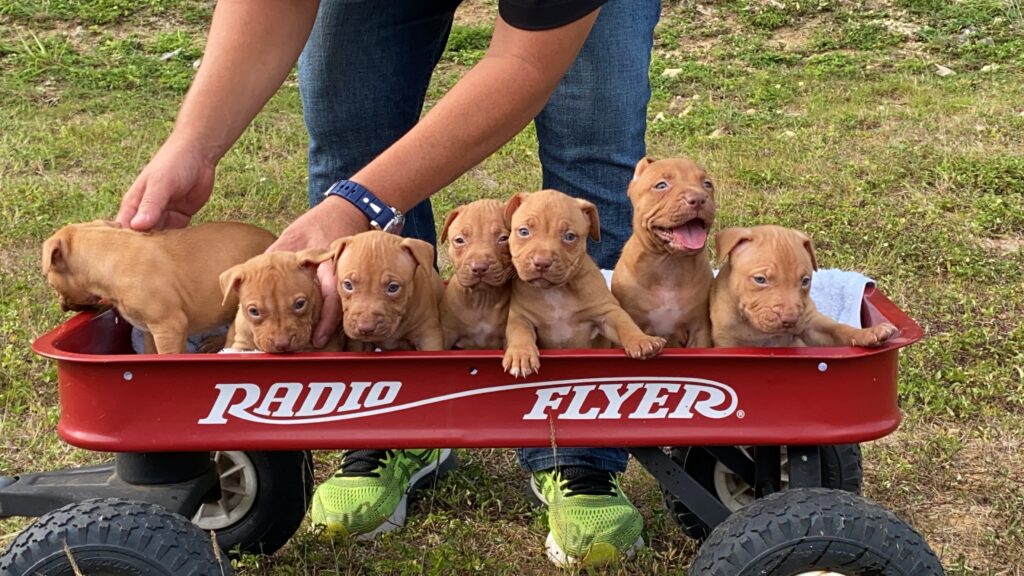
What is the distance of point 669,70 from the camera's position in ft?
29.4

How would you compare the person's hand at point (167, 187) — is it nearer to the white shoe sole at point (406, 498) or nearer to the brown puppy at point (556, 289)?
the brown puppy at point (556, 289)

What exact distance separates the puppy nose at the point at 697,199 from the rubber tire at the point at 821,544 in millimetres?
726

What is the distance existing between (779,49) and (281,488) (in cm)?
733

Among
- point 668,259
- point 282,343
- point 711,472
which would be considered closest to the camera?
point 282,343

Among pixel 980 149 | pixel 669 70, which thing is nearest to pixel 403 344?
pixel 980 149

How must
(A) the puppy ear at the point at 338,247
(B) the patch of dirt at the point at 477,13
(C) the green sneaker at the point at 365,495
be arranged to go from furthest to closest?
1. (B) the patch of dirt at the point at 477,13
2. (C) the green sneaker at the point at 365,495
3. (A) the puppy ear at the point at 338,247

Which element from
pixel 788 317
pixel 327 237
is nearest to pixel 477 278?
pixel 327 237

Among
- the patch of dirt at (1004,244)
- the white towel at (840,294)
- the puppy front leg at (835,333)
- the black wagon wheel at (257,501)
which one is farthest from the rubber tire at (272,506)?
the patch of dirt at (1004,244)

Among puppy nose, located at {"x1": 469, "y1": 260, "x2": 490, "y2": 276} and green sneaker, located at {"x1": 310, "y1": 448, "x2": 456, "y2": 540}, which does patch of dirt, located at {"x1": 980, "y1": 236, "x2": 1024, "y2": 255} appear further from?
puppy nose, located at {"x1": 469, "y1": 260, "x2": 490, "y2": 276}

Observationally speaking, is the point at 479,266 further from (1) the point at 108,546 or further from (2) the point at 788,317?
(1) the point at 108,546

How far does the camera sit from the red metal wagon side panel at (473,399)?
2.47 meters

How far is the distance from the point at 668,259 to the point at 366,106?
1238 mm

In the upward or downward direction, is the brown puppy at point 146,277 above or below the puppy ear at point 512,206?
below

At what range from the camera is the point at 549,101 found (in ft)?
11.5
